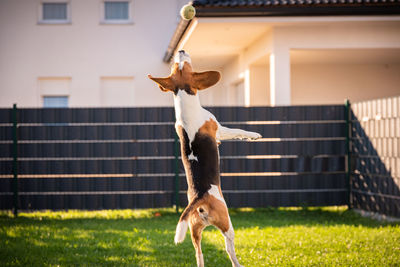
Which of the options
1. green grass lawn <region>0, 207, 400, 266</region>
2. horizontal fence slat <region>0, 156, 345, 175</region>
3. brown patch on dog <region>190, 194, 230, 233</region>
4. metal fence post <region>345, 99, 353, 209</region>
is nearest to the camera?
brown patch on dog <region>190, 194, 230, 233</region>

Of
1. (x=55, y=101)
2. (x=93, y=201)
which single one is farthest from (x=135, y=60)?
(x=93, y=201)

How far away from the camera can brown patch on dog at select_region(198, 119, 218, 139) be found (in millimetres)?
3938

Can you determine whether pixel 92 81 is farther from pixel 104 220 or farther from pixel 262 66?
pixel 104 220

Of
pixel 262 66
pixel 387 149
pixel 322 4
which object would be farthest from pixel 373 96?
pixel 387 149

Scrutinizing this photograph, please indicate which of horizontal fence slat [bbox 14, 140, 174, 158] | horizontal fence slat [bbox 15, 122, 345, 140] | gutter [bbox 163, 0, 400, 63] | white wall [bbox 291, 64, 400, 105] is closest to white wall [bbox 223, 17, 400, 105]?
white wall [bbox 291, 64, 400, 105]

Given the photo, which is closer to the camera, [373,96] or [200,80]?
[200,80]

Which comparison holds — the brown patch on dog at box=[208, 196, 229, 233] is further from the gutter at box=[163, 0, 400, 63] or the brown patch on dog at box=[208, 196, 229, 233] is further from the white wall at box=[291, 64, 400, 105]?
the white wall at box=[291, 64, 400, 105]

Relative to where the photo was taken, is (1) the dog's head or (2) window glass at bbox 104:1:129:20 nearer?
(1) the dog's head

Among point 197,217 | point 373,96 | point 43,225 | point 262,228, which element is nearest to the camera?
point 197,217

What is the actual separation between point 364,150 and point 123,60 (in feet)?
31.1

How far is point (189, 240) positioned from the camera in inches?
280

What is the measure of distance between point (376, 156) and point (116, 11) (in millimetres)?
10862

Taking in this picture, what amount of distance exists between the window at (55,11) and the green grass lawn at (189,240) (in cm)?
880

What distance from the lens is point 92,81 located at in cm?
1650
